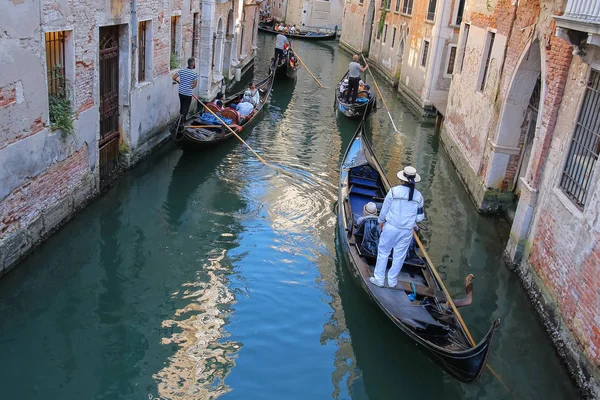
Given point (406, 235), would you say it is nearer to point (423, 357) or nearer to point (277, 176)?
point (423, 357)

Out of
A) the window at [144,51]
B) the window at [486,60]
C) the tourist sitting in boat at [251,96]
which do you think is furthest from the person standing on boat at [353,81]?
the window at [144,51]

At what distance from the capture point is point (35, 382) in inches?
161

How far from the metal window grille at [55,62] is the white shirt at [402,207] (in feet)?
11.7

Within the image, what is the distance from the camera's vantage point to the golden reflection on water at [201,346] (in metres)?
4.23

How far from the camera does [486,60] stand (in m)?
9.90

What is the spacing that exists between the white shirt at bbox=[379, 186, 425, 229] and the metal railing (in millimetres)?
2058

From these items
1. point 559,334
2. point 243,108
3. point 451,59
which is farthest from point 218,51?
point 559,334

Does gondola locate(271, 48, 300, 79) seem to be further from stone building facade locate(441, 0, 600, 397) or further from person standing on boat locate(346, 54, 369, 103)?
stone building facade locate(441, 0, 600, 397)

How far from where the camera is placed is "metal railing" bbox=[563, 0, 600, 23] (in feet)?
16.0

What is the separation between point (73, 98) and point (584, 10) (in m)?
5.04

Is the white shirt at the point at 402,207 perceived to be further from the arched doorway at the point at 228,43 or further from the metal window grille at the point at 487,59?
the arched doorway at the point at 228,43

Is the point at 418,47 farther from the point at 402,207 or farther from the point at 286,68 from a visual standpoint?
the point at 402,207

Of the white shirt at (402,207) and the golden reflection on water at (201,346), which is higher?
the white shirt at (402,207)

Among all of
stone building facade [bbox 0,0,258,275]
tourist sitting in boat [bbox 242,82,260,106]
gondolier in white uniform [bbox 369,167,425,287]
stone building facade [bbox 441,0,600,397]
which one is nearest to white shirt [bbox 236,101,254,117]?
tourist sitting in boat [bbox 242,82,260,106]
